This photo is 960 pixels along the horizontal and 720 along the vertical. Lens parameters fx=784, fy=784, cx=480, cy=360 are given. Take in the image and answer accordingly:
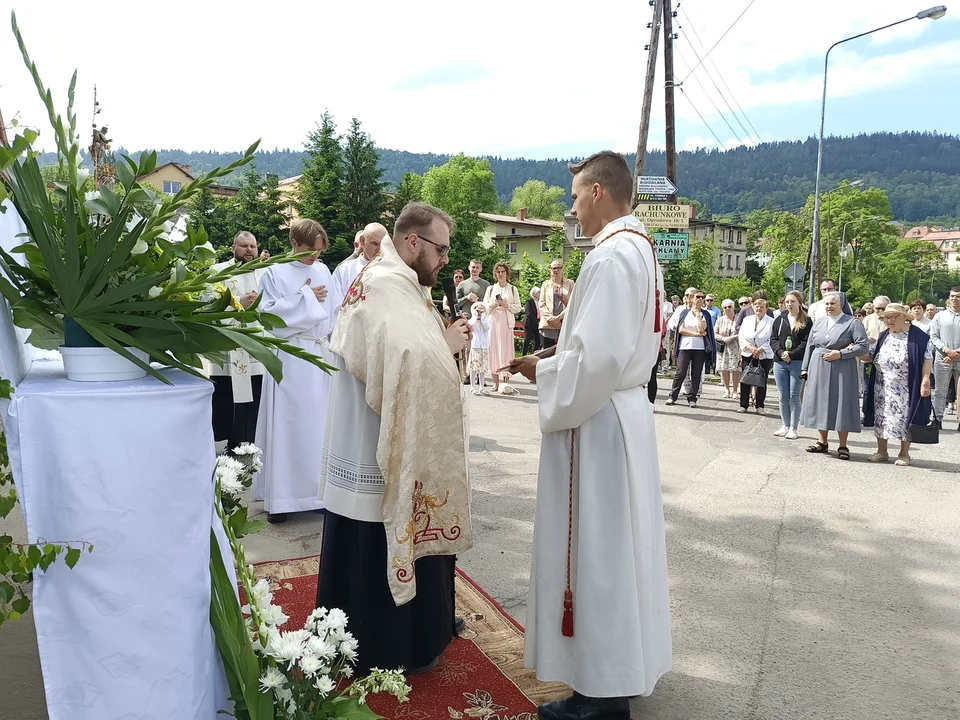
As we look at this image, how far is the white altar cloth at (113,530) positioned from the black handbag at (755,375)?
35.5 ft

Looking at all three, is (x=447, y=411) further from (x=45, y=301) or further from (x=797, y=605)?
(x=797, y=605)

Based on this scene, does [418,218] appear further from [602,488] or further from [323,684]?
[323,684]

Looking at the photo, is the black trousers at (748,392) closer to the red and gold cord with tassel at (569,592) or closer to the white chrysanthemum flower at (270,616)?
the red and gold cord with tassel at (569,592)

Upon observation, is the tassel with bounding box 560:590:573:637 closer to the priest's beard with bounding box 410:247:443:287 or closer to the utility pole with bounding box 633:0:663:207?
the priest's beard with bounding box 410:247:443:287

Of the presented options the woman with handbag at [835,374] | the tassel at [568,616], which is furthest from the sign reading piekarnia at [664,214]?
the tassel at [568,616]

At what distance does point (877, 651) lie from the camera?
4.00 metres

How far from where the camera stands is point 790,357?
998cm

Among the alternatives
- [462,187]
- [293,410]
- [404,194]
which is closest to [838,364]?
[293,410]

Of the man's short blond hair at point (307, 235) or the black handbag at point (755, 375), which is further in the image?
the black handbag at point (755, 375)

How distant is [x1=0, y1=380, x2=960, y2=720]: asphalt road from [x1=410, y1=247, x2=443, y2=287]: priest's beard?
1928 millimetres

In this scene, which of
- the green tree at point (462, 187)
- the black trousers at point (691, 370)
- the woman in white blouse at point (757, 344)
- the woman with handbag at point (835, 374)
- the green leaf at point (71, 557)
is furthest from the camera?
the green tree at point (462, 187)

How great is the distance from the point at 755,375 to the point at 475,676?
920cm

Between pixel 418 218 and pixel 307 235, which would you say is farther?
pixel 307 235

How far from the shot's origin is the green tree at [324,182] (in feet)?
156
